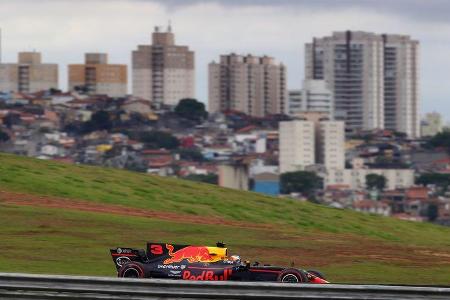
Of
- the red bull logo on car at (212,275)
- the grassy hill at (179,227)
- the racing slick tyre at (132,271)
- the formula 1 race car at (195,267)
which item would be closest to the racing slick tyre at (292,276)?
the formula 1 race car at (195,267)

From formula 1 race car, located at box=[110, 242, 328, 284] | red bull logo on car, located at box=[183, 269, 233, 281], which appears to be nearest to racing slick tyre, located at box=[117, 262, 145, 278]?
formula 1 race car, located at box=[110, 242, 328, 284]

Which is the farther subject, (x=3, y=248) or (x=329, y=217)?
(x=329, y=217)

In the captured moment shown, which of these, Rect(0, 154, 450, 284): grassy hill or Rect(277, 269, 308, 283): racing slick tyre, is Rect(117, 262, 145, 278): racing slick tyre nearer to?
Rect(277, 269, 308, 283): racing slick tyre

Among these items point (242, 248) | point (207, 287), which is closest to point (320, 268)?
point (242, 248)

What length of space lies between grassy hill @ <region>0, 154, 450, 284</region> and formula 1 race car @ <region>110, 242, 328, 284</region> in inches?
115

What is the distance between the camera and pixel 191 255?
26.4 metres

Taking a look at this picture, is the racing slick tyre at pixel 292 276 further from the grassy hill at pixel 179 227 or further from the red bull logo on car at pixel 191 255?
the grassy hill at pixel 179 227

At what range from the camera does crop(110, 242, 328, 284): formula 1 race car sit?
83.6 ft

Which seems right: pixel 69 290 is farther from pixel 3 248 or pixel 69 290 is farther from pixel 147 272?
pixel 3 248

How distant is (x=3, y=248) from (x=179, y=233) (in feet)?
20.9

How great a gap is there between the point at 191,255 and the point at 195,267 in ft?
1.20

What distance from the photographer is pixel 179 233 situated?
124 ft

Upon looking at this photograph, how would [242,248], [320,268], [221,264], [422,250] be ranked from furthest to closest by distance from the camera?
[422,250]
[242,248]
[320,268]
[221,264]

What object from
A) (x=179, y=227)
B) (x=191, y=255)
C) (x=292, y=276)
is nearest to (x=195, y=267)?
(x=191, y=255)
